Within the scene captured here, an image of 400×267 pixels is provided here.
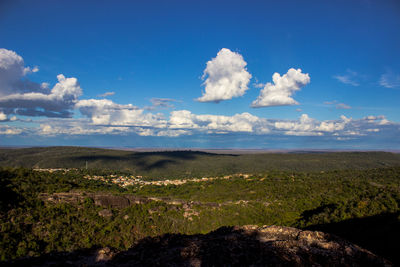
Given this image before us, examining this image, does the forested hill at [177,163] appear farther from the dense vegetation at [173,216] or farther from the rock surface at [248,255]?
the rock surface at [248,255]

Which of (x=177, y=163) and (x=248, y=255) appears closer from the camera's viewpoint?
(x=248, y=255)

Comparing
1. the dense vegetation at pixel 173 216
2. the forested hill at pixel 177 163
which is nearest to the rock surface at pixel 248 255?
the dense vegetation at pixel 173 216

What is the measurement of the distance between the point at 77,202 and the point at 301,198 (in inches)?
1451

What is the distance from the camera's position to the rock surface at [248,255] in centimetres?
1285

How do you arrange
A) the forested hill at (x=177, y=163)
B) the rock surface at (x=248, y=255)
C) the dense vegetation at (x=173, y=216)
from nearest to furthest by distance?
the rock surface at (x=248, y=255) → the dense vegetation at (x=173, y=216) → the forested hill at (x=177, y=163)

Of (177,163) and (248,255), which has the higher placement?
(248,255)

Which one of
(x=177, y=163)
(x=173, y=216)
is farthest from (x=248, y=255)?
(x=177, y=163)

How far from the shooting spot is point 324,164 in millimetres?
126750

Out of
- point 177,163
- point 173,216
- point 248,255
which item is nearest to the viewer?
point 248,255

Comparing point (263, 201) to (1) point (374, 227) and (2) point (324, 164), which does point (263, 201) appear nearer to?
(1) point (374, 227)

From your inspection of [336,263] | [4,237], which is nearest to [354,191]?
[336,263]

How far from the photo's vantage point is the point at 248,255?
1365cm

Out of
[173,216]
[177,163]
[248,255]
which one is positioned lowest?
[177,163]

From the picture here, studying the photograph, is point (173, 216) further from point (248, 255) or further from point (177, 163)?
point (177, 163)
